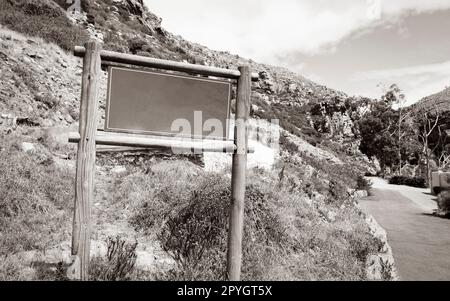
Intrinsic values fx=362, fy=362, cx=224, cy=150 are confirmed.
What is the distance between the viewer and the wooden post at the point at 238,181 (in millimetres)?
3861

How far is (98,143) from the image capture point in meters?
3.57

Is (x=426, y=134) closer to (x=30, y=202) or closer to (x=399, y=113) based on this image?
(x=399, y=113)

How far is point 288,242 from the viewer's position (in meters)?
6.23

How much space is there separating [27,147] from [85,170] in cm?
567

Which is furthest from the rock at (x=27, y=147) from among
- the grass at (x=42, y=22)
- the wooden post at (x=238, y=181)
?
the grass at (x=42, y=22)

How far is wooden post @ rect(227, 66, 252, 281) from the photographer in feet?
12.7

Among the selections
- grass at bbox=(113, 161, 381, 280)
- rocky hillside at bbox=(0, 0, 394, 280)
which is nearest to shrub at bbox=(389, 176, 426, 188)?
rocky hillside at bbox=(0, 0, 394, 280)

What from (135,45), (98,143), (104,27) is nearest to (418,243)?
(98,143)

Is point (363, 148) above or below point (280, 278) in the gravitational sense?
above

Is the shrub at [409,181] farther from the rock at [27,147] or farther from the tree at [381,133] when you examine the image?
the rock at [27,147]

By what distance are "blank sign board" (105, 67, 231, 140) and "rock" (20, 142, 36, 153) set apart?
18.2 ft
